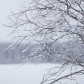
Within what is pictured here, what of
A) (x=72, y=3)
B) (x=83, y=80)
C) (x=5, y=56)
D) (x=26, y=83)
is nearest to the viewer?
(x=72, y=3)

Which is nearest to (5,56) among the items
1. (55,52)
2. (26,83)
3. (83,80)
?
(26,83)

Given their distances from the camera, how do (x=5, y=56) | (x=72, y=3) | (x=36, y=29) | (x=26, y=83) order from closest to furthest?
(x=72, y=3) < (x=36, y=29) < (x=26, y=83) < (x=5, y=56)

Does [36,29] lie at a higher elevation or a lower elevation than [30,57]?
higher

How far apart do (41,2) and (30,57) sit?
1108mm

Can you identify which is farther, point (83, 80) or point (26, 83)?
point (26, 83)

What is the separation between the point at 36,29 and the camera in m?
2.91

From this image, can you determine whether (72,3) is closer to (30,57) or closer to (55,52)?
(55,52)

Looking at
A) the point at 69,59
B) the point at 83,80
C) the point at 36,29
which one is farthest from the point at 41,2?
the point at 83,80

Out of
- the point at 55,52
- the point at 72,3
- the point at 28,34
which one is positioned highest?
the point at 72,3

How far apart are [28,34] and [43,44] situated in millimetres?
355

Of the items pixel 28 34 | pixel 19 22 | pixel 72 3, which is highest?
pixel 72 3

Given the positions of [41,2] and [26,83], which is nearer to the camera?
[41,2]

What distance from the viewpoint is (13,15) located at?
2.99 metres

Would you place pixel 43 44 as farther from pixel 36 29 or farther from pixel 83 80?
pixel 83 80
